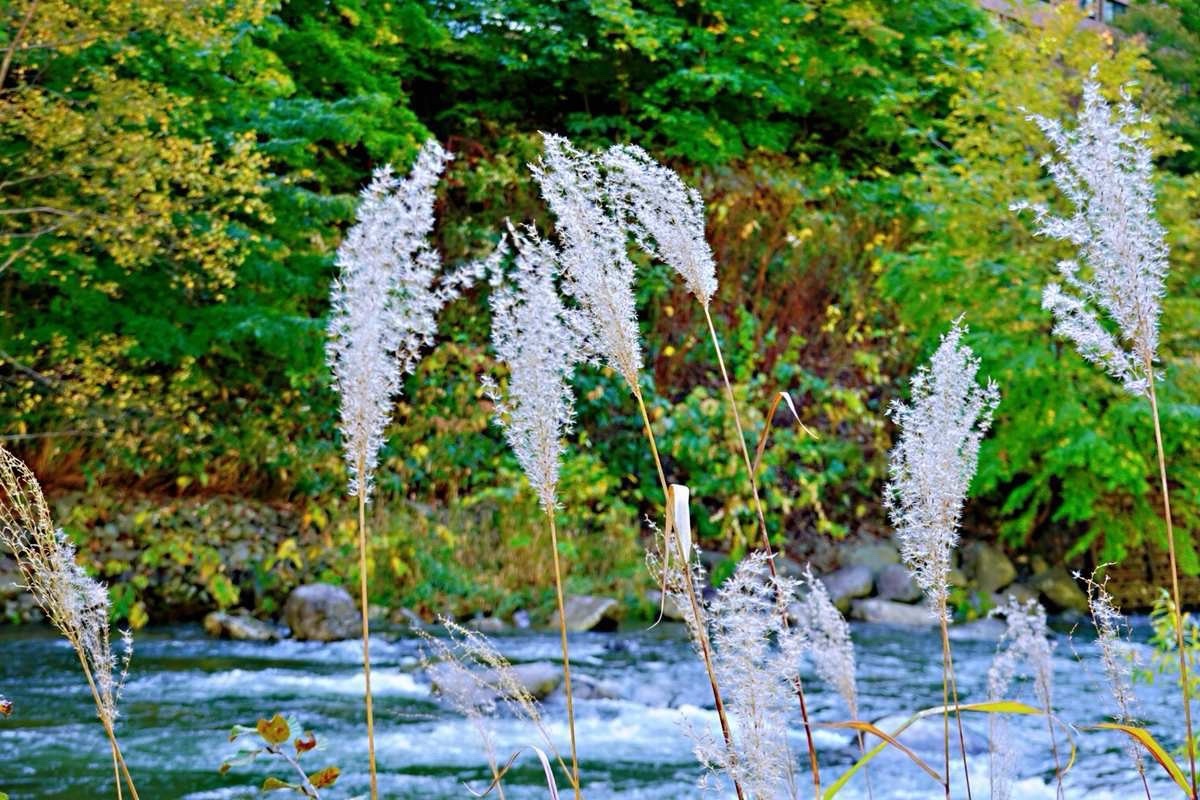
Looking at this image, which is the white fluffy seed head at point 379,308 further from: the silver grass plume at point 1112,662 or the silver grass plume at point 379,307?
the silver grass plume at point 1112,662

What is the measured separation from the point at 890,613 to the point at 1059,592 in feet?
6.83

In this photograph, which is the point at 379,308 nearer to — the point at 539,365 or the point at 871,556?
the point at 539,365

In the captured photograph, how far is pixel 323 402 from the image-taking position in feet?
38.7

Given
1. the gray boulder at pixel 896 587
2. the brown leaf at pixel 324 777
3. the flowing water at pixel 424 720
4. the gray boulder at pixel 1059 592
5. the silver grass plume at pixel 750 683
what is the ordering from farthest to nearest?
the gray boulder at pixel 1059 592 < the gray boulder at pixel 896 587 < the flowing water at pixel 424 720 < the brown leaf at pixel 324 777 < the silver grass plume at pixel 750 683

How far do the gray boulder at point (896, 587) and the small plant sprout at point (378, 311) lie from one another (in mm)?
10149

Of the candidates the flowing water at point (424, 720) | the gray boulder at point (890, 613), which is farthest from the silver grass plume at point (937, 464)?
the gray boulder at point (890, 613)

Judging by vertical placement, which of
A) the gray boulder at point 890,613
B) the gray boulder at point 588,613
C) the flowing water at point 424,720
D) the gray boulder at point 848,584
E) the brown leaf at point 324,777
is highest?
the brown leaf at point 324,777

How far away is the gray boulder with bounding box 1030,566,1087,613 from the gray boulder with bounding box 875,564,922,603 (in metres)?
1.35

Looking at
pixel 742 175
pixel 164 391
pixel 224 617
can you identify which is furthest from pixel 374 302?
pixel 742 175

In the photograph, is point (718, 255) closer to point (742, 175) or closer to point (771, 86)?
point (742, 175)

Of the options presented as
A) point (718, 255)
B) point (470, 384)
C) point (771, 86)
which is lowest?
point (470, 384)

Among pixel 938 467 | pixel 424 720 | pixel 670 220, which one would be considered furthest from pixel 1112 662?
pixel 424 720

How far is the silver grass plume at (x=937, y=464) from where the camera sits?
1451mm

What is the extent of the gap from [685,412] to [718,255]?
2672mm
